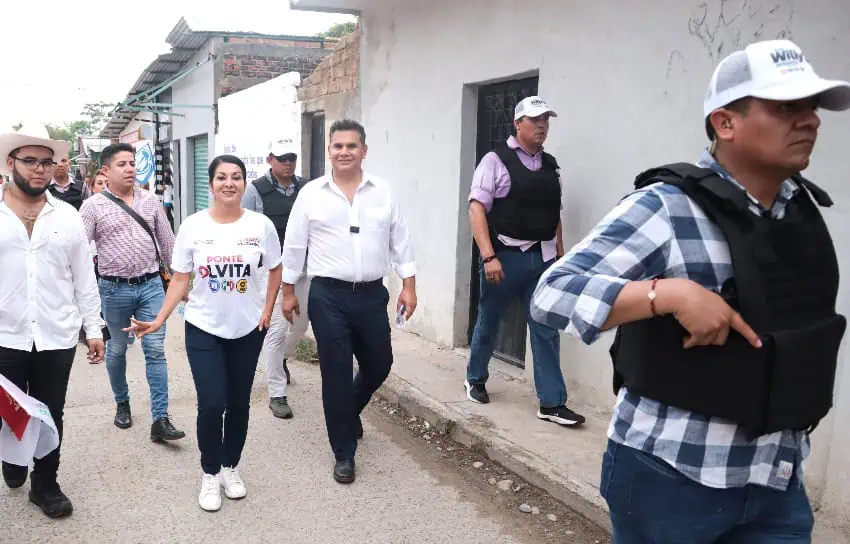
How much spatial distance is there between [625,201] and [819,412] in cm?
69

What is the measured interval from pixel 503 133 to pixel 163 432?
11.6 feet

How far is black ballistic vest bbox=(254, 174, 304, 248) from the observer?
18.4 ft

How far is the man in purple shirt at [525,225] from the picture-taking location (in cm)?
486

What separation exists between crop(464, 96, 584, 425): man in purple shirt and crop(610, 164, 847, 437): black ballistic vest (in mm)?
3055

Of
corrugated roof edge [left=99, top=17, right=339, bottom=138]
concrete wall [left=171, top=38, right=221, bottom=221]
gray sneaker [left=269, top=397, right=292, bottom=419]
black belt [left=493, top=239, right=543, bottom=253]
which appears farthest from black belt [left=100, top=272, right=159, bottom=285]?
corrugated roof edge [left=99, top=17, right=339, bottom=138]

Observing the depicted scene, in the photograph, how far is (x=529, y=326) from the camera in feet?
16.4

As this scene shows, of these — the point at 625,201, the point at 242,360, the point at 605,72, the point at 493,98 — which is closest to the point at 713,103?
the point at 625,201

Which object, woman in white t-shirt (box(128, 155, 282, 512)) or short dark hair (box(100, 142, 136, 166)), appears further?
short dark hair (box(100, 142, 136, 166))

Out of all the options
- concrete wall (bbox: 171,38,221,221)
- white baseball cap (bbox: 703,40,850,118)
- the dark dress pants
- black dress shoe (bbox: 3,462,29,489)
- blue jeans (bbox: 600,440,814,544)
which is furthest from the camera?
concrete wall (bbox: 171,38,221,221)

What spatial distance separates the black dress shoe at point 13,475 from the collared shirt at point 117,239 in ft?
4.52

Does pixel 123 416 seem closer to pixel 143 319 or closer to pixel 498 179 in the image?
pixel 143 319

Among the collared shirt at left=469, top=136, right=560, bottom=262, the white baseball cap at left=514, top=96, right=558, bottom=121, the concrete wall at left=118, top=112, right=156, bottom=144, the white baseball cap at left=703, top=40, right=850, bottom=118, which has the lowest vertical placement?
the collared shirt at left=469, top=136, right=560, bottom=262

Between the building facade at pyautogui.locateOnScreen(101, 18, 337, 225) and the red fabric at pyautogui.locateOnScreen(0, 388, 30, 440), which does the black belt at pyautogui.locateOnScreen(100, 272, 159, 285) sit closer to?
the red fabric at pyautogui.locateOnScreen(0, 388, 30, 440)

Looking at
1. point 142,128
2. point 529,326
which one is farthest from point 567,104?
point 142,128
